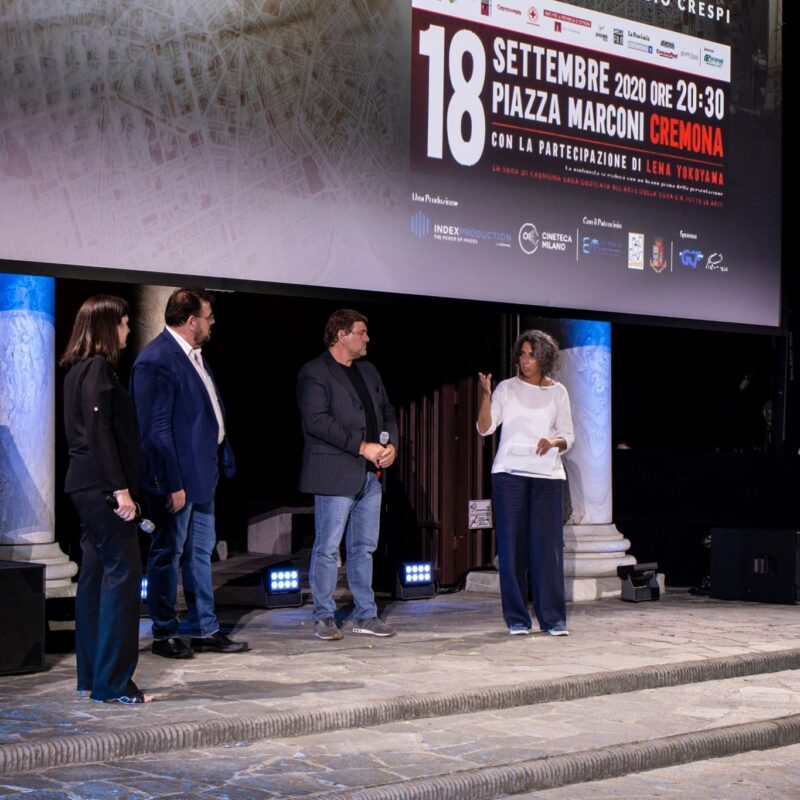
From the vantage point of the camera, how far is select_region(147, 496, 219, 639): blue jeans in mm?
6617

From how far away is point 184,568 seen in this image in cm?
683

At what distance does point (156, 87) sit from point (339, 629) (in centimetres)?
286

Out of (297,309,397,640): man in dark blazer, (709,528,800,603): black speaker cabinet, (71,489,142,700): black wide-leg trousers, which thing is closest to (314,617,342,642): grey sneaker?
(297,309,397,640): man in dark blazer

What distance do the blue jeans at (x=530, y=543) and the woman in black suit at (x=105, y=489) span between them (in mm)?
2539

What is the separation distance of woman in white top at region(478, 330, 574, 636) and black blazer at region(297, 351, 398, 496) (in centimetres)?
61

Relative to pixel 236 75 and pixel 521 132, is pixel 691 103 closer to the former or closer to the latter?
pixel 521 132

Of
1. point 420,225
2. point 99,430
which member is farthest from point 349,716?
point 420,225

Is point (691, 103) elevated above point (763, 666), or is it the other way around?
point (691, 103)

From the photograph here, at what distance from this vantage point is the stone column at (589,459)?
9.59 m

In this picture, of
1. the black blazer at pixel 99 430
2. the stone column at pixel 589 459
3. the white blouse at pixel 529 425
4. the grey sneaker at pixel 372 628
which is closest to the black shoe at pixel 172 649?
the grey sneaker at pixel 372 628

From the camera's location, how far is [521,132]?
8.76 meters

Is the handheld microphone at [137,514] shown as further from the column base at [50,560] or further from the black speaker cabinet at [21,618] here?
the column base at [50,560]

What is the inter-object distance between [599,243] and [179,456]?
349cm

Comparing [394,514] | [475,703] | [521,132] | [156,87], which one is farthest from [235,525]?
[475,703]
